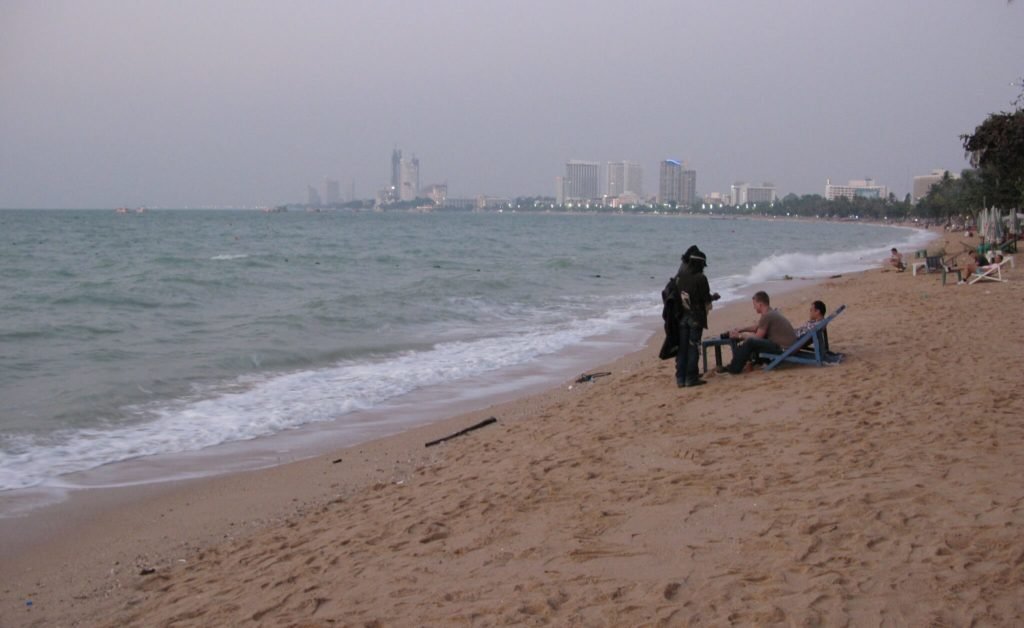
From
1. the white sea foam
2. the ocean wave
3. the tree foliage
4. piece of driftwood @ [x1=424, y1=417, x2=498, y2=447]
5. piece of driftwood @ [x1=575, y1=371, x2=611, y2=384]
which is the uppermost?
the tree foliage

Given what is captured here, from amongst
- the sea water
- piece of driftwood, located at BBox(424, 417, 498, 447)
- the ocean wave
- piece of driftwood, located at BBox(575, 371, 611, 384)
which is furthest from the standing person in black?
the ocean wave

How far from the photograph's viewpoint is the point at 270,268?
33.9m

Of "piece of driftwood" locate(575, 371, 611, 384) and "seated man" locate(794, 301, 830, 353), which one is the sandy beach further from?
"piece of driftwood" locate(575, 371, 611, 384)

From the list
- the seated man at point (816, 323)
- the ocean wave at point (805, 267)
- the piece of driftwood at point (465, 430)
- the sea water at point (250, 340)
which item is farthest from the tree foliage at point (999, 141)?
the piece of driftwood at point (465, 430)

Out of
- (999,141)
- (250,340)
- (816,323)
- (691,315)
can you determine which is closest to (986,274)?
(999,141)

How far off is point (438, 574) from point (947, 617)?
7.68 feet

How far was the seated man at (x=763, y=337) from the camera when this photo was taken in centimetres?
917

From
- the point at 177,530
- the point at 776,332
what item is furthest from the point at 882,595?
the point at 776,332

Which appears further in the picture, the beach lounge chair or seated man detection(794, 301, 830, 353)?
the beach lounge chair

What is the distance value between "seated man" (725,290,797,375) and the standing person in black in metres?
0.57

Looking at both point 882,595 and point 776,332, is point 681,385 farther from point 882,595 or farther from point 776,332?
point 882,595

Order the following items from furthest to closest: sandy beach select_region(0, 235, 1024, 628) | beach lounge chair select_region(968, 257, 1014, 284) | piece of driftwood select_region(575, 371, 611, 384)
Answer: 1. beach lounge chair select_region(968, 257, 1014, 284)
2. piece of driftwood select_region(575, 371, 611, 384)
3. sandy beach select_region(0, 235, 1024, 628)

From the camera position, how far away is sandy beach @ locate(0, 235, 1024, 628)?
12.7 ft

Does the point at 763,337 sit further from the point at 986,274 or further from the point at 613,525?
the point at 986,274
